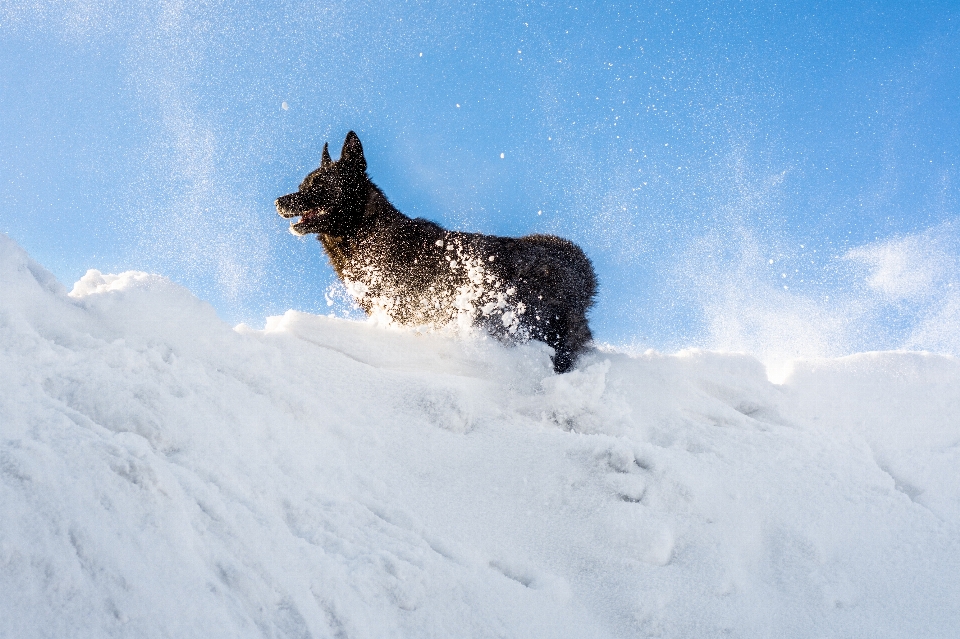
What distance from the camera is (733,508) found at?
4.40m

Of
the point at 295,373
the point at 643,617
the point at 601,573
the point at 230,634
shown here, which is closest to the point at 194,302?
the point at 295,373

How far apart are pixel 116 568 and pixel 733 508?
365cm

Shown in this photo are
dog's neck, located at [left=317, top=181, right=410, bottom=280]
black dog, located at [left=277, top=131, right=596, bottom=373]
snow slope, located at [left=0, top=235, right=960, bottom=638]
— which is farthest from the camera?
dog's neck, located at [left=317, top=181, right=410, bottom=280]

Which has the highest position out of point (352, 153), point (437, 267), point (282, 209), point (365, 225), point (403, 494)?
point (352, 153)

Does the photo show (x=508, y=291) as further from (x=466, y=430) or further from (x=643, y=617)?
(x=643, y=617)

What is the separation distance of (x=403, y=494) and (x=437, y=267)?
3812 millimetres

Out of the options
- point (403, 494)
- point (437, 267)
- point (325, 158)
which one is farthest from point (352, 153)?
point (403, 494)

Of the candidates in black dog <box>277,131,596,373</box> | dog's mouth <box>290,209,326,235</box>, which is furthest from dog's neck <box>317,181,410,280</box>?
dog's mouth <box>290,209,326,235</box>

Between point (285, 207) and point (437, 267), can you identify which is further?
point (285, 207)

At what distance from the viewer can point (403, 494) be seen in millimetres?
3961

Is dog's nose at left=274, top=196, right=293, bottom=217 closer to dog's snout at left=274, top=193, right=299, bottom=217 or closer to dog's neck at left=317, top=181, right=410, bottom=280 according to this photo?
dog's snout at left=274, top=193, right=299, bottom=217

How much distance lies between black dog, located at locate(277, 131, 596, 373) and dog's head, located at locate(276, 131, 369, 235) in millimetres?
12

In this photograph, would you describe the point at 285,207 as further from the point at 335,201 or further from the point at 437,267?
the point at 437,267

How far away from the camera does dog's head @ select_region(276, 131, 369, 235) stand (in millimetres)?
8055
